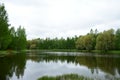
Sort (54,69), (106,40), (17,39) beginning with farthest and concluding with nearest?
1. (17,39)
2. (106,40)
3. (54,69)

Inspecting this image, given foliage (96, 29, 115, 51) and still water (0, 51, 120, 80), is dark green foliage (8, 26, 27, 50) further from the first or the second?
still water (0, 51, 120, 80)

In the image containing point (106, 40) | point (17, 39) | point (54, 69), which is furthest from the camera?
point (17, 39)

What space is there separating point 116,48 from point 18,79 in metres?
107

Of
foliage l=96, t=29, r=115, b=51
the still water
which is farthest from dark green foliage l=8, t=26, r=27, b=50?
the still water

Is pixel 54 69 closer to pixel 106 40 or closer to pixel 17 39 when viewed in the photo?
pixel 106 40

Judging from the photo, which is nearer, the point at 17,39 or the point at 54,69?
the point at 54,69

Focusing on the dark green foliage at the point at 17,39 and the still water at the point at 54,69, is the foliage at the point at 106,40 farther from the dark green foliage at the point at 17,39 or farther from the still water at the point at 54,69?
the still water at the point at 54,69

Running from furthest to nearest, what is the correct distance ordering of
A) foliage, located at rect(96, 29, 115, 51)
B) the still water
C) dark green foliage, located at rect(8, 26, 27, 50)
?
foliage, located at rect(96, 29, 115, 51)
dark green foliage, located at rect(8, 26, 27, 50)
the still water

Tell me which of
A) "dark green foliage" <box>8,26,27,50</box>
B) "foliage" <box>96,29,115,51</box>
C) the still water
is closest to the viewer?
the still water

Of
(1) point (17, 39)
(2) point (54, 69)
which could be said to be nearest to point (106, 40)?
(1) point (17, 39)

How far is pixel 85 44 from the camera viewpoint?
462 feet

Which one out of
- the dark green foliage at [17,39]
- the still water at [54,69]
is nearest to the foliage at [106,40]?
the dark green foliage at [17,39]

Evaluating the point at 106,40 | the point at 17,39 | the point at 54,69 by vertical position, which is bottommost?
the point at 54,69

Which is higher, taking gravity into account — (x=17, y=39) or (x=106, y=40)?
(x=17, y=39)
